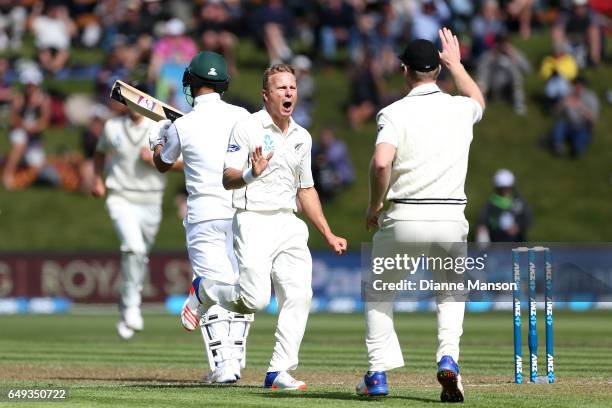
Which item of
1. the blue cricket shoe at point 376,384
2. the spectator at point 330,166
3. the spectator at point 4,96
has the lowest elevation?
the blue cricket shoe at point 376,384

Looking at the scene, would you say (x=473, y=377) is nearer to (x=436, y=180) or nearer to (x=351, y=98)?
(x=436, y=180)

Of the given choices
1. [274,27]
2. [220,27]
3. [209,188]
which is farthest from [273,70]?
[274,27]

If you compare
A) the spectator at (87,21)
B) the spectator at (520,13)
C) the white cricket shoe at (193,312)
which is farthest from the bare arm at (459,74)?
the spectator at (87,21)

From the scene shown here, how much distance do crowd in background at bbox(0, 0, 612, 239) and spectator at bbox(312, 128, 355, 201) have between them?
0.10ft

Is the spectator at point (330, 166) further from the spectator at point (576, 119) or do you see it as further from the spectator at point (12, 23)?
the spectator at point (12, 23)

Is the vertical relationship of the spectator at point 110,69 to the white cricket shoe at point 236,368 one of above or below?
above

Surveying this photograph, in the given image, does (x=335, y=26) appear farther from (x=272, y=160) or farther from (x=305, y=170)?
(x=272, y=160)

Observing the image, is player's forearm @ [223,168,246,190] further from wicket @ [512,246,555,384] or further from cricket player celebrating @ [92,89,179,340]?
cricket player celebrating @ [92,89,179,340]

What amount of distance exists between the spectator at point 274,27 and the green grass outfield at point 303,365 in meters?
11.4

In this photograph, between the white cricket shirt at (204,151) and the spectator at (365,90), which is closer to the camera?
the white cricket shirt at (204,151)

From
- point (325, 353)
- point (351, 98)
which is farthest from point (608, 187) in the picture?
point (325, 353)

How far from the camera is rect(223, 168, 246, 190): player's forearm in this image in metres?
10.3

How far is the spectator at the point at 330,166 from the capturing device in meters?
29.8

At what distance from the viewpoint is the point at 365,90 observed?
1262 inches
